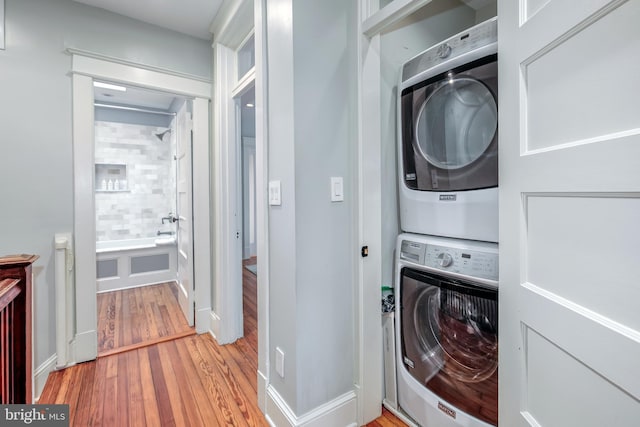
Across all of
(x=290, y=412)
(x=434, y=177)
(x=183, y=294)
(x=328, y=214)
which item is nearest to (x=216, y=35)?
(x=328, y=214)

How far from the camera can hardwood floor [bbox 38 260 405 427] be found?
61.0 inches

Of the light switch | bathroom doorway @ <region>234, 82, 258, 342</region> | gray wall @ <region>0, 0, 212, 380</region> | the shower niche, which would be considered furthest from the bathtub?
the light switch

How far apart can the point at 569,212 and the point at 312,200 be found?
913 millimetres

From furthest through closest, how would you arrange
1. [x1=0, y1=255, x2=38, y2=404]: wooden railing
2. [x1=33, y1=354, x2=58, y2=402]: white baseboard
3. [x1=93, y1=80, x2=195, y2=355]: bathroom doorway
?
[x1=93, y1=80, x2=195, y2=355]: bathroom doorway → [x1=33, y1=354, x2=58, y2=402]: white baseboard → [x1=0, y1=255, x2=38, y2=404]: wooden railing

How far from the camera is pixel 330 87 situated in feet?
4.48

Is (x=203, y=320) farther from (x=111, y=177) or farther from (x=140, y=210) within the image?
(x=111, y=177)

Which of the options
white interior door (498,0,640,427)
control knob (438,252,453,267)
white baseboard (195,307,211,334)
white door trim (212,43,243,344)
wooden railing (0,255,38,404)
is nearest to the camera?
white interior door (498,0,640,427)

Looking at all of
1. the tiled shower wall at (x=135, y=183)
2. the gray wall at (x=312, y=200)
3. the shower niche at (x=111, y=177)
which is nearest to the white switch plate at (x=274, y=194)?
the gray wall at (x=312, y=200)

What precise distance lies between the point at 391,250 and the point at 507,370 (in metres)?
0.81

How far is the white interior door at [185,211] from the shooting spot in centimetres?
256

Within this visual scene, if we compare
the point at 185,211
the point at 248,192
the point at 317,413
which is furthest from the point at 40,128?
the point at 248,192

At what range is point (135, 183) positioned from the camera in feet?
14.1

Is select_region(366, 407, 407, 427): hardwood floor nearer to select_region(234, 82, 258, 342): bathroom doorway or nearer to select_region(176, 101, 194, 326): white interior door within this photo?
select_region(176, 101, 194, 326): white interior door

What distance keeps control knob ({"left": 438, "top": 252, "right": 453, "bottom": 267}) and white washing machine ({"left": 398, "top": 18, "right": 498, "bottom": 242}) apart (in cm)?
10
